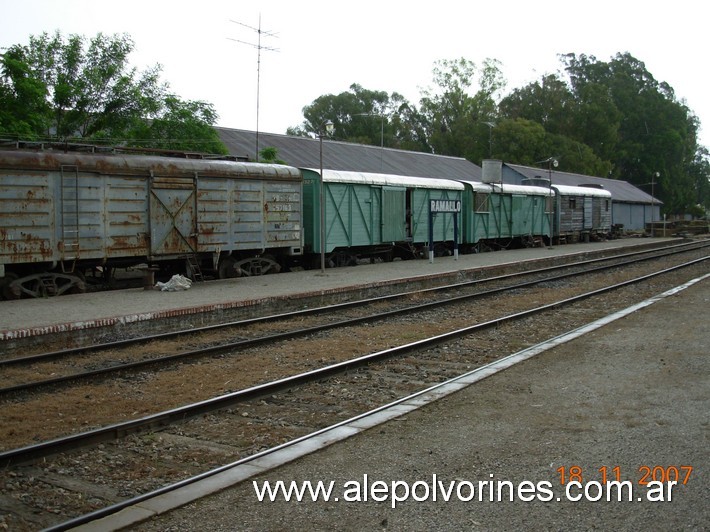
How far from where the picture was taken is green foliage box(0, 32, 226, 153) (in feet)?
73.7

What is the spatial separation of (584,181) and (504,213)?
33.6 m

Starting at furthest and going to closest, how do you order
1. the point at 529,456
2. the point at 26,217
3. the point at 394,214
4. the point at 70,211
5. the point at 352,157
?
the point at 352,157, the point at 394,214, the point at 70,211, the point at 26,217, the point at 529,456

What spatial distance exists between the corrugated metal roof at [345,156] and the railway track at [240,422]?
20.8 m

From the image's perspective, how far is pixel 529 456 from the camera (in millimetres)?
5312

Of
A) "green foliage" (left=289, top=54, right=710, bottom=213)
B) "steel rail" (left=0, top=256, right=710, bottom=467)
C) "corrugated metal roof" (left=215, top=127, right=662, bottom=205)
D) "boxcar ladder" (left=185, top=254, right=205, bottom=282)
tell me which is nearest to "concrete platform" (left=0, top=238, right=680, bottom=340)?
"boxcar ladder" (left=185, top=254, right=205, bottom=282)

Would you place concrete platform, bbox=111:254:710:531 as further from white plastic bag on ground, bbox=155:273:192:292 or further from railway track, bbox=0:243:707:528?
white plastic bag on ground, bbox=155:273:192:292

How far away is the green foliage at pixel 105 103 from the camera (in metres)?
22.5

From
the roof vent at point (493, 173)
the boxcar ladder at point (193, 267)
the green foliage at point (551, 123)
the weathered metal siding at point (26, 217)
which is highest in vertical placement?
the green foliage at point (551, 123)

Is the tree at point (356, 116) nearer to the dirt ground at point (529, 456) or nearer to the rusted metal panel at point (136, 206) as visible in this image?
the rusted metal panel at point (136, 206)

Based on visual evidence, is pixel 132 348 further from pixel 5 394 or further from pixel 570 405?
pixel 570 405

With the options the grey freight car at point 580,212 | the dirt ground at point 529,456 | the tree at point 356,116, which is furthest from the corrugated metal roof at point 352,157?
the tree at point 356,116

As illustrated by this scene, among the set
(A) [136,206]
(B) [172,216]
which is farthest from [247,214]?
(A) [136,206]

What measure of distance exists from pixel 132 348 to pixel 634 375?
7008mm

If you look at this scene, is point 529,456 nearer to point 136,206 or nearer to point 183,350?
point 183,350
